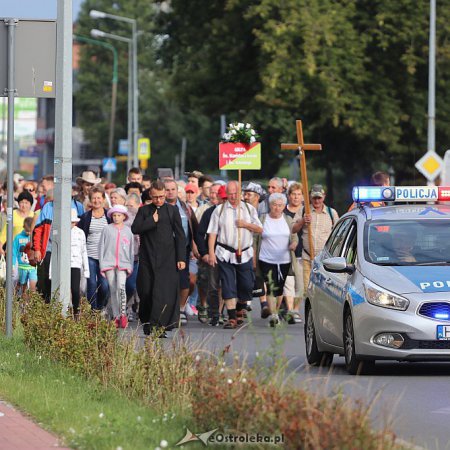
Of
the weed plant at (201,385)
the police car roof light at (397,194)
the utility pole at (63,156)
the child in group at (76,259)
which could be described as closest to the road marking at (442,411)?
the weed plant at (201,385)

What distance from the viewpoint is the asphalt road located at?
8.34 metres

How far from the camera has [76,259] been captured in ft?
58.6

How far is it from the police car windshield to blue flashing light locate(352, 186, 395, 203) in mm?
539

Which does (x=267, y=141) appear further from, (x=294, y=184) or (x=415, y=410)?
(x=415, y=410)

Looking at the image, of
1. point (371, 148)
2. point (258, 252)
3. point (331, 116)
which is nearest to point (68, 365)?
point (258, 252)

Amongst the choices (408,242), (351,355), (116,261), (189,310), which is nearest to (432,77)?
(189,310)

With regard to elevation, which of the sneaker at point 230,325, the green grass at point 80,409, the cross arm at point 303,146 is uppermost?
the cross arm at point 303,146

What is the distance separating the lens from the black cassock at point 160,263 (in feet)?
56.3

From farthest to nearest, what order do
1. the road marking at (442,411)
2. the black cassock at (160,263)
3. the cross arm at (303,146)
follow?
the cross arm at (303,146), the black cassock at (160,263), the road marking at (442,411)

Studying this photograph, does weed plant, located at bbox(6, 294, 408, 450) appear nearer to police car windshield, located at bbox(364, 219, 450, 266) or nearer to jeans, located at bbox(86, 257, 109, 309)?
police car windshield, located at bbox(364, 219, 450, 266)

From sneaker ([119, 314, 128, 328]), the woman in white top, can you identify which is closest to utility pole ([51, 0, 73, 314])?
sneaker ([119, 314, 128, 328])

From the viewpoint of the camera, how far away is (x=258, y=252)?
2011cm

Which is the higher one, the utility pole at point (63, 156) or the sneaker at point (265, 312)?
the utility pole at point (63, 156)

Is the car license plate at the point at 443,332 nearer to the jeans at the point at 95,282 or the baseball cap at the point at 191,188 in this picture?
the jeans at the point at 95,282
